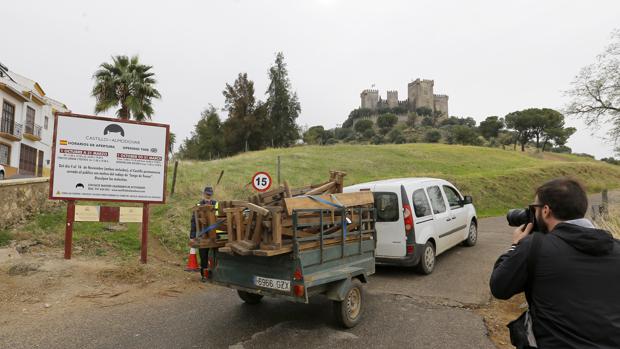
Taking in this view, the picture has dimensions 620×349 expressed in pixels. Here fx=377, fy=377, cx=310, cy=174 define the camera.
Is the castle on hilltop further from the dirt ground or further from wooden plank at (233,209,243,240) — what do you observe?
wooden plank at (233,209,243,240)

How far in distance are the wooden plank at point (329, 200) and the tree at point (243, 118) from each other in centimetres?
4415

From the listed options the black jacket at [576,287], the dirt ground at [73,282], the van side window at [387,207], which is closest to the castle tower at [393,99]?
the van side window at [387,207]

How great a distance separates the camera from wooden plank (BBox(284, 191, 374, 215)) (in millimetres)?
4188

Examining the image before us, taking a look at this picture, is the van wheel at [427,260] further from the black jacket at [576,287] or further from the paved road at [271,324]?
the black jacket at [576,287]

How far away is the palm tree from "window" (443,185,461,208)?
1713 cm

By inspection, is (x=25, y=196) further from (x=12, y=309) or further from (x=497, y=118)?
(x=497, y=118)

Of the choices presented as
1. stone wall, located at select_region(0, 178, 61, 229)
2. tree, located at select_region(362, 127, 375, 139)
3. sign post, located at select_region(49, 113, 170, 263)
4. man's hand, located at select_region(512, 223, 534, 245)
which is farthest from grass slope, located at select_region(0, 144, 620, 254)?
tree, located at select_region(362, 127, 375, 139)

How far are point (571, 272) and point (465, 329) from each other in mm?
3072

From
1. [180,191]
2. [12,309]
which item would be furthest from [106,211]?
[180,191]

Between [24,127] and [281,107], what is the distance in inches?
1214

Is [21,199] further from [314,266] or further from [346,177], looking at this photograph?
[346,177]

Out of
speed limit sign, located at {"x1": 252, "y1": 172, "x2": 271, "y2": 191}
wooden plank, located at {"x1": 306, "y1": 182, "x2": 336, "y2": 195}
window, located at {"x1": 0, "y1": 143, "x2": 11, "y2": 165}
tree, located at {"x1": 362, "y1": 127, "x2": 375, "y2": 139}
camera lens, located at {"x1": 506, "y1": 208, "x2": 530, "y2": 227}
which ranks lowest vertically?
camera lens, located at {"x1": 506, "y1": 208, "x2": 530, "y2": 227}

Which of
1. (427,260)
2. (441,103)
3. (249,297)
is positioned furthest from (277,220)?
(441,103)

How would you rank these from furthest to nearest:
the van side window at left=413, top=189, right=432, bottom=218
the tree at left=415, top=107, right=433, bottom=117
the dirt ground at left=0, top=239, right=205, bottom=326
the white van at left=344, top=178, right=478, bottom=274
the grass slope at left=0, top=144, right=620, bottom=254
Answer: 1. the tree at left=415, top=107, right=433, bottom=117
2. the grass slope at left=0, top=144, right=620, bottom=254
3. the van side window at left=413, top=189, right=432, bottom=218
4. the white van at left=344, top=178, right=478, bottom=274
5. the dirt ground at left=0, top=239, right=205, bottom=326
